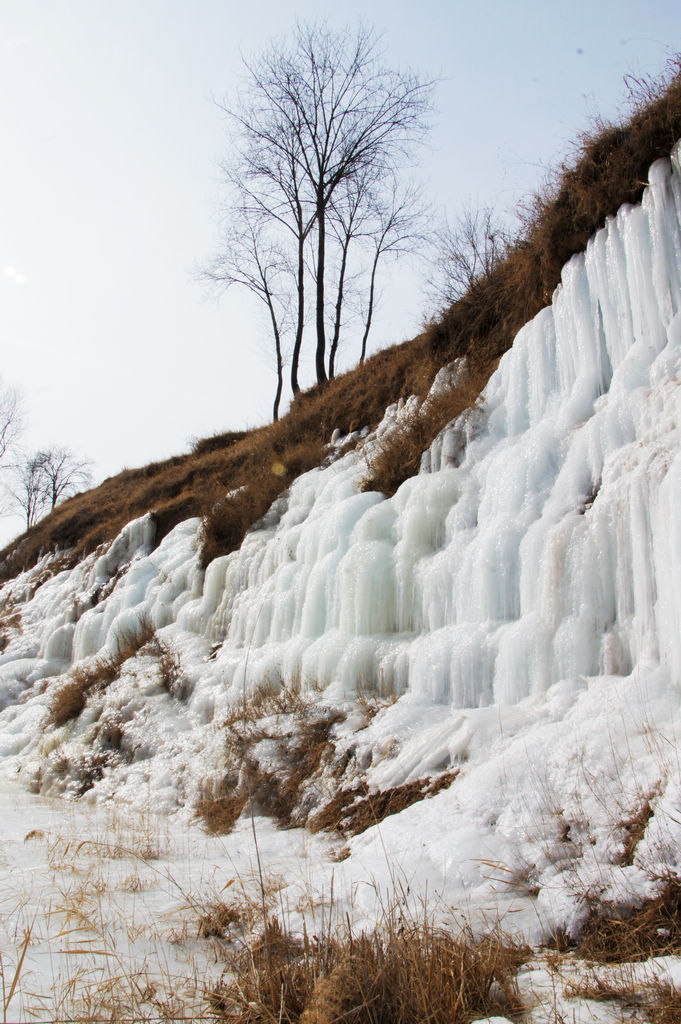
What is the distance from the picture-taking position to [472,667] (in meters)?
4.81

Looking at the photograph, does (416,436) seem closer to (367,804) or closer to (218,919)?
(367,804)

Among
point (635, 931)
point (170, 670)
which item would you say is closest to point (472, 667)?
point (635, 931)

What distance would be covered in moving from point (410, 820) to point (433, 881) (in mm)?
710

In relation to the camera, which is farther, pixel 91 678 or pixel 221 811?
pixel 91 678

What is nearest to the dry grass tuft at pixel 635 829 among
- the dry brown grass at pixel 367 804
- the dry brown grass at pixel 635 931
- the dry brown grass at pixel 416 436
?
the dry brown grass at pixel 635 931

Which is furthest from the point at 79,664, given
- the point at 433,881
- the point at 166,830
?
the point at 433,881

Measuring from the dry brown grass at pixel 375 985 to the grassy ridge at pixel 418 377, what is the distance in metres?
5.92

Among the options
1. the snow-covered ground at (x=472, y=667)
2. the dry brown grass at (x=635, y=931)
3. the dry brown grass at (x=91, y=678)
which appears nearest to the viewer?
the dry brown grass at (x=635, y=931)

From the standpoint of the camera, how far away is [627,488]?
435 centimetres

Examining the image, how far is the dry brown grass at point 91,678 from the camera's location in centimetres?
870

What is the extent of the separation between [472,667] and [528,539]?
1054 mm

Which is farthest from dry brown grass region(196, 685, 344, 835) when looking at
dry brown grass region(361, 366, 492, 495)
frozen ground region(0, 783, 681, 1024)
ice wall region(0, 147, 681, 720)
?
dry brown grass region(361, 366, 492, 495)

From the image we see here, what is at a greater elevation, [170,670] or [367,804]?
[170,670]

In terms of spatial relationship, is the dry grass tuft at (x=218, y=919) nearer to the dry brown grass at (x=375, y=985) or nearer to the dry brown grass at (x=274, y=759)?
the dry brown grass at (x=375, y=985)
